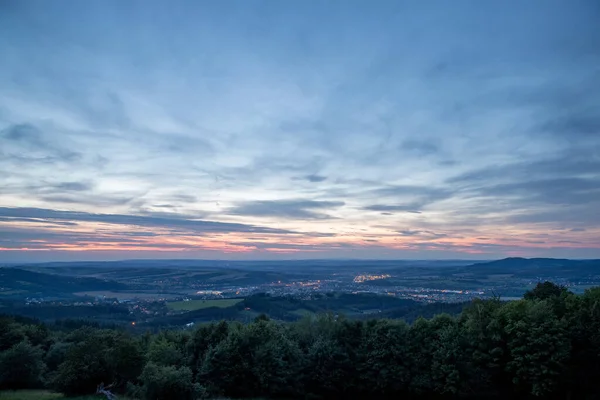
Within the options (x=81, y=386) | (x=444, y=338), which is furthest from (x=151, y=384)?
(x=444, y=338)

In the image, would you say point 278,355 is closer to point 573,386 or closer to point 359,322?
point 359,322

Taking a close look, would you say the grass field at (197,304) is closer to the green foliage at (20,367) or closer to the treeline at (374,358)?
the green foliage at (20,367)

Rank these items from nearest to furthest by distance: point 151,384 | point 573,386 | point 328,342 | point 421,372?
point 151,384, point 573,386, point 421,372, point 328,342

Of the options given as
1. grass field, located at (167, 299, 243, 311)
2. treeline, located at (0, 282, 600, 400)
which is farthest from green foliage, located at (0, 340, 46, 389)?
grass field, located at (167, 299, 243, 311)

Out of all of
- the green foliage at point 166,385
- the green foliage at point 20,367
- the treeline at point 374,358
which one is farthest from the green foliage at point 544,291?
the green foliage at point 20,367

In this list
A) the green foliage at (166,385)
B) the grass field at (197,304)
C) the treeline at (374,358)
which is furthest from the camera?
the grass field at (197,304)

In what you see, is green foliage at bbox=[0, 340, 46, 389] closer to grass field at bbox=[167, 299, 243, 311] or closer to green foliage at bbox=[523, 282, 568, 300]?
green foliage at bbox=[523, 282, 568, 300]
